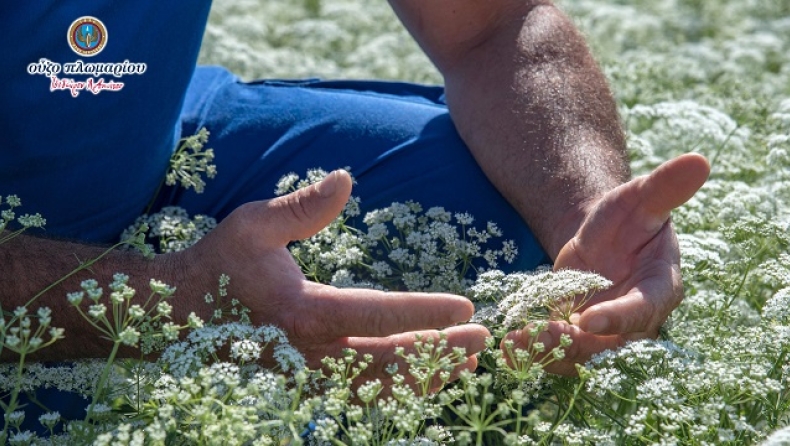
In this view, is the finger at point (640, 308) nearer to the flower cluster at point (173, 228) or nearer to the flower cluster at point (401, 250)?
the flower cluster at point (401, 250)

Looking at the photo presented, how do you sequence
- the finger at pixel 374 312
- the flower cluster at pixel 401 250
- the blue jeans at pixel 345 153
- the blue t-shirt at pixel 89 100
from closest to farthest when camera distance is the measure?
the finger at pixel 374 312 < the blue t-shirt at pixel 89 100 < the flower cluster at pixel 401 250 < the blue jeans at pixel 345 153

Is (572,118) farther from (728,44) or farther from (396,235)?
(728,44)

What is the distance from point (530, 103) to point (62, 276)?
1.73 metres

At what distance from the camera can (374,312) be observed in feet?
9.62

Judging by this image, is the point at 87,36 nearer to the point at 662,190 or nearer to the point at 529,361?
the point at 529,361

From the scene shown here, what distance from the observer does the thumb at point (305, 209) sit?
2938 mm

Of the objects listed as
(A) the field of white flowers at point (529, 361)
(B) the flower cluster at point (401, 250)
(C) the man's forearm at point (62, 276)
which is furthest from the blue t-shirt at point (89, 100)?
(B) the flower cluster at point (401, 250)

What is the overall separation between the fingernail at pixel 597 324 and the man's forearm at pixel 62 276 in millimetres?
1133

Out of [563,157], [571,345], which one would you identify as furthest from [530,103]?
[571,345]

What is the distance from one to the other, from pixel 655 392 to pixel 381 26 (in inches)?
208

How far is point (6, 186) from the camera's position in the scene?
3.51 meters

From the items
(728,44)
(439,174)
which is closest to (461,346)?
(439,174)

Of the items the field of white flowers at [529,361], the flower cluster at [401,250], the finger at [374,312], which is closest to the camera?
the field of white flowers at [529,361]

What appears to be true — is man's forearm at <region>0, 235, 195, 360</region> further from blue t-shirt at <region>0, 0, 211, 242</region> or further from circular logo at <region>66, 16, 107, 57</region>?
circular logo at <region>66, 16, 107, 57</region>
